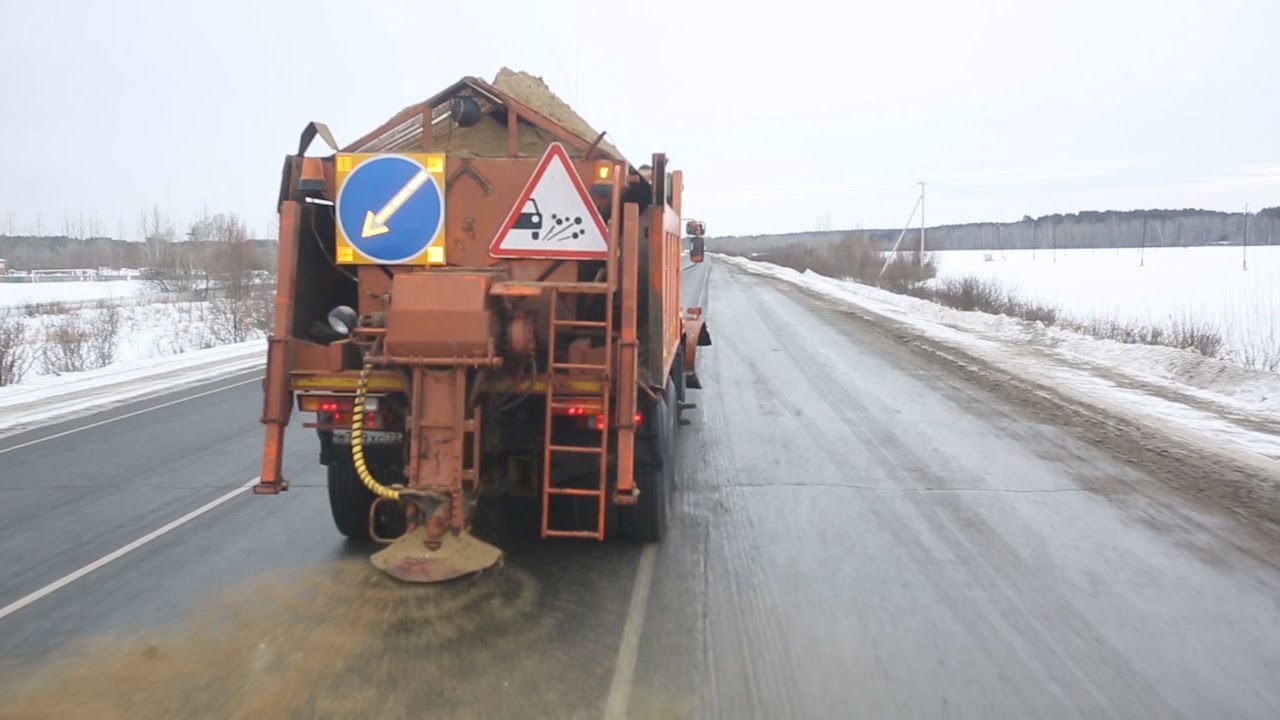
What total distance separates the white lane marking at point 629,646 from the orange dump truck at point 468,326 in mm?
408

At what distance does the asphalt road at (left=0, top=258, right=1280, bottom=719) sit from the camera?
13.9ft

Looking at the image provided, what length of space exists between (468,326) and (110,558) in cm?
308

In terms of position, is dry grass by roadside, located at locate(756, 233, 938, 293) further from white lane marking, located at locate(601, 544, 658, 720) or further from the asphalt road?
A: white lane marking, located at locate(601, 544, 658, 720)

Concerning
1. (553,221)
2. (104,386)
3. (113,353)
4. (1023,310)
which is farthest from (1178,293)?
(553,221)

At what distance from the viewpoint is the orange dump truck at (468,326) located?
5.25m

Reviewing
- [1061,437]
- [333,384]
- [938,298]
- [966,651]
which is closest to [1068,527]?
[966,651]

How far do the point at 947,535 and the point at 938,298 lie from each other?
1141 inches

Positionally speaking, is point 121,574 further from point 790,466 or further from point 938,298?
point 938,298

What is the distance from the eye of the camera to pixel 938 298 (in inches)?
1344

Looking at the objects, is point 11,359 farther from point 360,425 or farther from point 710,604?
point 710,604

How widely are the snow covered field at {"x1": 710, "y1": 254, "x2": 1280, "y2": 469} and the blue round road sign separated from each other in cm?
762

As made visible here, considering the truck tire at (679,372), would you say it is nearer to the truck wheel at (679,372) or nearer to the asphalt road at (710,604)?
the truck wheel at (679,372)

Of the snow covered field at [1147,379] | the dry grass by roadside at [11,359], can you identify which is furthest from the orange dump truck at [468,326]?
the dry grass by roadside at [11,359]

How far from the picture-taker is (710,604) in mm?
5324
